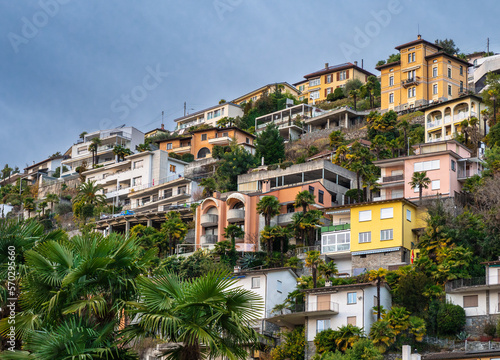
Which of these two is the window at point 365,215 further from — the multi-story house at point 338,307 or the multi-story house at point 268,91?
the multi-story house at point 268,91

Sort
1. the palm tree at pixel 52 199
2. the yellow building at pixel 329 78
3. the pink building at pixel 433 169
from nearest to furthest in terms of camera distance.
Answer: the pink building at pixel 433 169 → the palm tree at pixel 52 199 → the yellow building at pixel 329 78

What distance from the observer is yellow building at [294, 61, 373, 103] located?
5285 inches

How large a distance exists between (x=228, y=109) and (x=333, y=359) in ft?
310

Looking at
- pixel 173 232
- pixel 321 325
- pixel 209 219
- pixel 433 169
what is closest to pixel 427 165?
pixel 433 169

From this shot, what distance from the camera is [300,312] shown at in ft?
179

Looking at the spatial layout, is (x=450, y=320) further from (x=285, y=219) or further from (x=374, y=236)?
(x=285, y=219)

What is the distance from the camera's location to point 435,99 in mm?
105812

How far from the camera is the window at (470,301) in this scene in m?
53.3

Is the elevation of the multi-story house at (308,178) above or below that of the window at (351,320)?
above

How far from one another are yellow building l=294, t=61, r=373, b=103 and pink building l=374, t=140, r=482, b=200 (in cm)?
5889

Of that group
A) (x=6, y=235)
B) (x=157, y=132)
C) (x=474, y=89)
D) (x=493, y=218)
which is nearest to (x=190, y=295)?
(x=6, y=235)

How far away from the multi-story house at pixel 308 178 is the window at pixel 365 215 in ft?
45.6

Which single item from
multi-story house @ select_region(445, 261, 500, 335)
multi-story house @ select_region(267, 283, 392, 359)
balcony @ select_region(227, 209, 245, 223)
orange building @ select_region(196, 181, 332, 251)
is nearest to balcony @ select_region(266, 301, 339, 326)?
multi-story house @ select_region(267, 283, 392, 359)

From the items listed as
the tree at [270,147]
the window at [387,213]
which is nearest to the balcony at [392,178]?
the window at [387,213]
